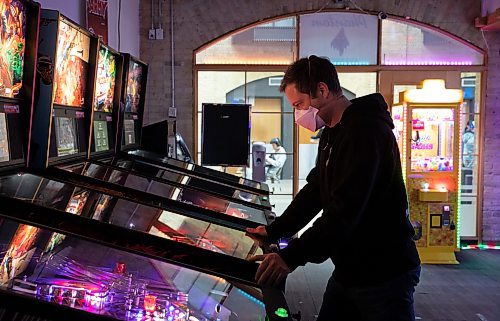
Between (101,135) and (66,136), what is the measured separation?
70 cm

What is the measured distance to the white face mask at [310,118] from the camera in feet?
6.23

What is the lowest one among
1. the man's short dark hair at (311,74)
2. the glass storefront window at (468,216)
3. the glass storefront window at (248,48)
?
the glass storefront window at (468,216)

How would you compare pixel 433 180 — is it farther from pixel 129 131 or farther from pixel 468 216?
pixel 129 131

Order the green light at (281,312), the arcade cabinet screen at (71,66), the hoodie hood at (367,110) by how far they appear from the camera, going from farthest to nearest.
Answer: the arcade cabinet screen at (71,66) < the hoodie hood at (367,110) < the green light at (281,312)

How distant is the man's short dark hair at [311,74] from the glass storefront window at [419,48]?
508 centimetres

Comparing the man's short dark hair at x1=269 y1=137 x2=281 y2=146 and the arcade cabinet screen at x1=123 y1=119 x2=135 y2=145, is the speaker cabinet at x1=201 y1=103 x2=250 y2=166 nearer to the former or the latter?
the man's short dark hair at x1=269 y1=137 x2=281 y2=146

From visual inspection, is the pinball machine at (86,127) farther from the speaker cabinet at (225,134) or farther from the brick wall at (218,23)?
the brick wall at (218,23)

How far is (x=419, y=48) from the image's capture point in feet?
22.0

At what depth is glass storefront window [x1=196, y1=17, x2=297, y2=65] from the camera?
6648 millimetres

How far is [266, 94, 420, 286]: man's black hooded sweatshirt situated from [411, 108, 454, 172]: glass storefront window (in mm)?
4298

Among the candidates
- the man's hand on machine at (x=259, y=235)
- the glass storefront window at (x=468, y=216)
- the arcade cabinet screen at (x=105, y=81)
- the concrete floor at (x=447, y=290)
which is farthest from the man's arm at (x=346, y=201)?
the glass storefront window at (x=468, y=216)

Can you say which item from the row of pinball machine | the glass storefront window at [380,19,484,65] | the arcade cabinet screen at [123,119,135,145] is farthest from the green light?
the glass storefront window at [380,19,484,65]

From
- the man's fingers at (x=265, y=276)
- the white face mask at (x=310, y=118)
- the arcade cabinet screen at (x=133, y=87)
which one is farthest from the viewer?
the arcade cabinet screen at (x=133, y=87)

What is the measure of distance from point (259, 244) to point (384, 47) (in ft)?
16.6
